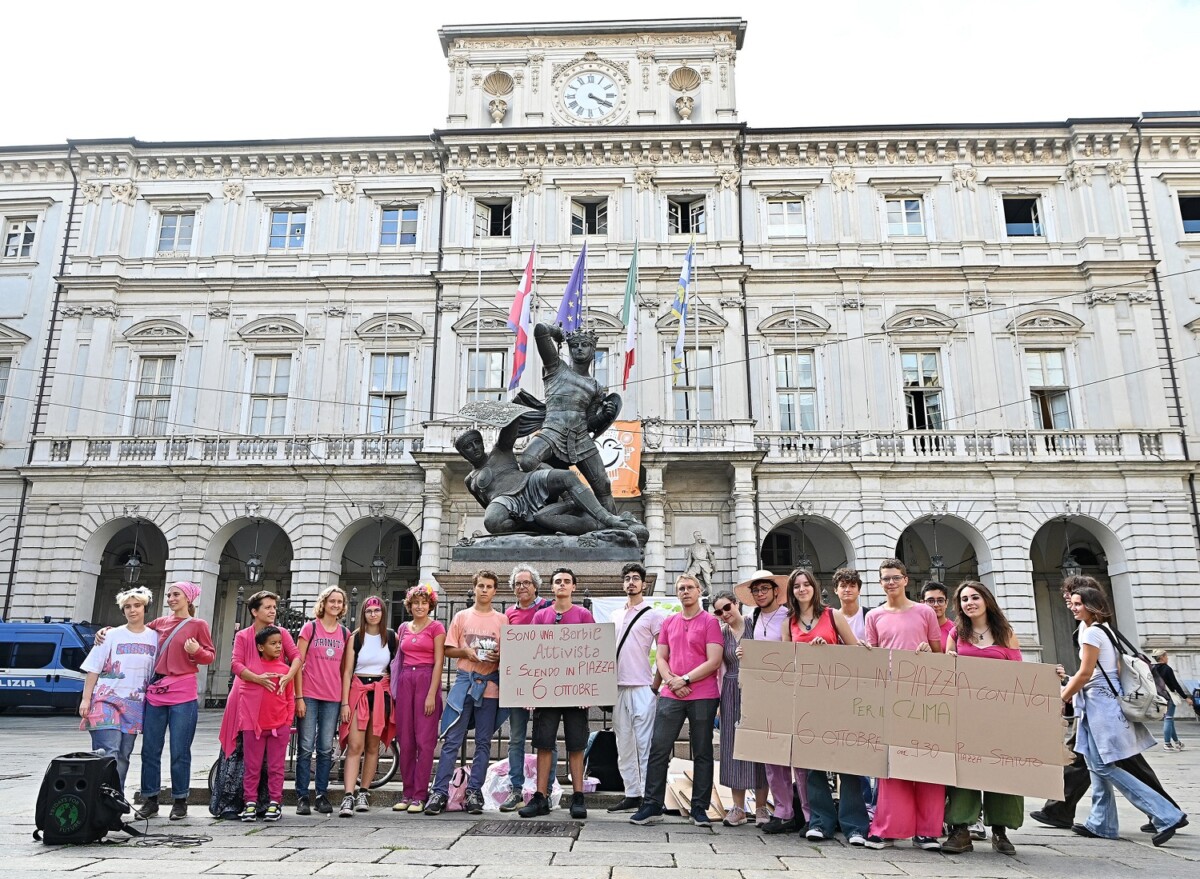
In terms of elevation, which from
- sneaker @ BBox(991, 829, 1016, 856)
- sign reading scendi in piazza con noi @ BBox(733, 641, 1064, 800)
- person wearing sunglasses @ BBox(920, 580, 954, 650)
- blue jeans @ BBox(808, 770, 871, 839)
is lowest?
sneaker @ BBox(991, 829, 1016, 856)

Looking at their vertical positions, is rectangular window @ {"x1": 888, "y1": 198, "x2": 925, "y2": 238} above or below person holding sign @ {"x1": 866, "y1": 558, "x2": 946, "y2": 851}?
above

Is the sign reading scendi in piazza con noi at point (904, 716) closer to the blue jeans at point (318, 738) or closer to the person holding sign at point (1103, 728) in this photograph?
the person holding sign at point (1103, 728)

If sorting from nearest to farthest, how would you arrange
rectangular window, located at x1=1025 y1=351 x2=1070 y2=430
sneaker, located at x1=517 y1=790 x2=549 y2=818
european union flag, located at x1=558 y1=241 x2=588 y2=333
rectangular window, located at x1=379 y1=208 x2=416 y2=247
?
1. sneaker, located at x1=517 y1=790 x2=549 y2=818
2. european union flag, located at x1=558 y1=241 x2=588 y2=333
3. rectangular window, located at x1=1025 y1=351 x2=1070 y2=430
4. rectangular window, located at x1=379 y1=208 x2=416 y2=247

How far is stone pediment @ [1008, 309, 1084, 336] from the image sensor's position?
938 inches

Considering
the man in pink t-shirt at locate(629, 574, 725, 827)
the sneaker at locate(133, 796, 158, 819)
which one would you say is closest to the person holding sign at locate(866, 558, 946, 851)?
the man in pink t-shirt at locate(629, 574, 725, 827)

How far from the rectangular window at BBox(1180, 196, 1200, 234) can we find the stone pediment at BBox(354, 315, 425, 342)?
21.7 metres

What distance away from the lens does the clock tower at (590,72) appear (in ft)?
85.7

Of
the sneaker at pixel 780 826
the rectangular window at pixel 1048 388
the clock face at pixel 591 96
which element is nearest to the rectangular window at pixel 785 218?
the clock face at pixel 591 96

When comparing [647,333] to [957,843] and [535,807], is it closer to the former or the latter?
[535,807]

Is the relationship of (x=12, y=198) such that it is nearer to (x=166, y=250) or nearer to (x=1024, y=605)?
(x=166, y=250)

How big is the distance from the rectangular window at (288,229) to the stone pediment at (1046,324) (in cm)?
2032

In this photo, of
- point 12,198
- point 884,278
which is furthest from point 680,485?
point 12,198

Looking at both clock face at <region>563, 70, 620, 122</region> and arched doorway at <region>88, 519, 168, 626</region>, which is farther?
clock face at <region>563, 70, 620, 122</region>

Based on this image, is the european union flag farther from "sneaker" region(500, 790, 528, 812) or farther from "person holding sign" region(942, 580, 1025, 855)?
"person holding sign" region(942, 580, 1025, 855)
